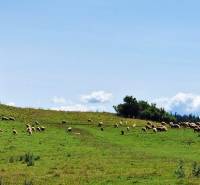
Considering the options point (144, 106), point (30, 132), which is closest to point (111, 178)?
point (30, 132)

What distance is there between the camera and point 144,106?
101 m

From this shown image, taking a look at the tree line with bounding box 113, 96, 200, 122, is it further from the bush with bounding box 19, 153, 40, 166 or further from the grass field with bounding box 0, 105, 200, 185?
the bush with bounding box 19, 153, 40, 166

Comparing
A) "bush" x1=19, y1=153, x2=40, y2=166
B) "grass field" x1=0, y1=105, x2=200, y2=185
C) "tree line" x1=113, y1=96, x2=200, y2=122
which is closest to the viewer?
"grass field" x1=0, y1=105, x2=200, y2=185

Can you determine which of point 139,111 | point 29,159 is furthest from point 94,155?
point 139,111

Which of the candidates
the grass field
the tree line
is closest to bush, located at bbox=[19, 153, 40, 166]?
the grass field

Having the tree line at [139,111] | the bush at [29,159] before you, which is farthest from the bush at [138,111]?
the bush at [29,159]

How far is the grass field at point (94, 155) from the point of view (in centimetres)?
3102

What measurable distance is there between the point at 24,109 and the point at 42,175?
58.8m

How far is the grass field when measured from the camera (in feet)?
102

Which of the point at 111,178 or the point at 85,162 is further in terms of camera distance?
the point at 85,162

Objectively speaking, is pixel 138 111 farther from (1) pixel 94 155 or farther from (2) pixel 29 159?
(2) pixel 29 159

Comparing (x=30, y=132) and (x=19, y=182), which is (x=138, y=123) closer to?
(x=30, y=132)

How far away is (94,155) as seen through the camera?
43219 millimetres

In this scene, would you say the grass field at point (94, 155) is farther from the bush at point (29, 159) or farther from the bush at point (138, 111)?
the bush at point (138, 111)
